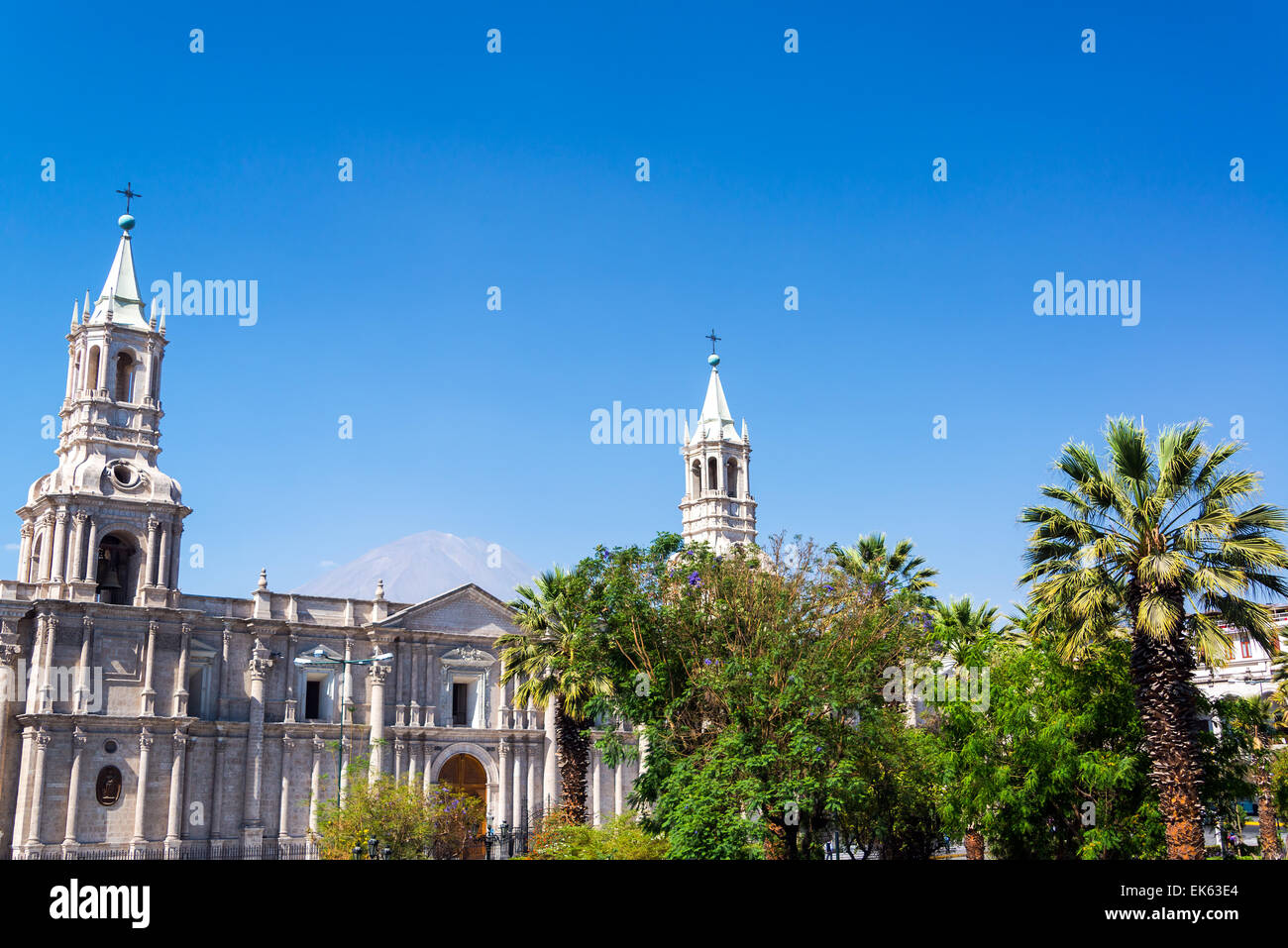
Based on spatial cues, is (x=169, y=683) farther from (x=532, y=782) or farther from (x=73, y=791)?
(x=532, y=782)

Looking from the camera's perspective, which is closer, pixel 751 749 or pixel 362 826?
pixel 751 749

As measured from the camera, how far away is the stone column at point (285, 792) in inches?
1927

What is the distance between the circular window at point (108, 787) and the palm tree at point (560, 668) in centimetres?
1729

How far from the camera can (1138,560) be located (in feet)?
77.8

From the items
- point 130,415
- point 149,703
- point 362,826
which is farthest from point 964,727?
point 130,415

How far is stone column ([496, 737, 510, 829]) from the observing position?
53.9 metres

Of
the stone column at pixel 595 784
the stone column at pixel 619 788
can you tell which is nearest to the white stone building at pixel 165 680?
the stone column at pixel 595 784

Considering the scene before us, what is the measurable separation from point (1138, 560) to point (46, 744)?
40108 mm

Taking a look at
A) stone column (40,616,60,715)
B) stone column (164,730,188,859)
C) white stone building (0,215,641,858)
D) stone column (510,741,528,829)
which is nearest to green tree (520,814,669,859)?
white stone building (0,215,641,858)

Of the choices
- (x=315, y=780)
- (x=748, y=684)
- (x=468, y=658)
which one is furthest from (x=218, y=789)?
(x=748, y=684)

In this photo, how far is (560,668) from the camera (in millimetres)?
38375

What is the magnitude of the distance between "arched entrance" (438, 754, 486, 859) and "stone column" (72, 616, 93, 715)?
49.7 ft

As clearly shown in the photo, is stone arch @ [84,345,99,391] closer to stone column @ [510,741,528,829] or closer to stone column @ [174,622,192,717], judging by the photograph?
stone column @ [174,622,192,717]
